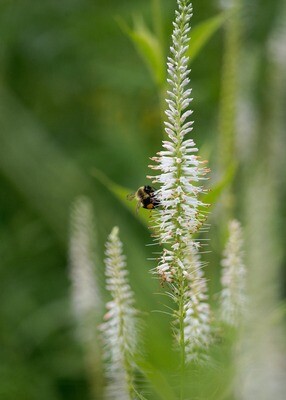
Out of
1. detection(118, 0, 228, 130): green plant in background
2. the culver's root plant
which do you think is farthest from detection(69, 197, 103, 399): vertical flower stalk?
the culver's root plant

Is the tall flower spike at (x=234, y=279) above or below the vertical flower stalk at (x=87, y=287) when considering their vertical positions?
below

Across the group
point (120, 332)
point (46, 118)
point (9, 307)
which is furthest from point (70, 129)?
point (120, 332)

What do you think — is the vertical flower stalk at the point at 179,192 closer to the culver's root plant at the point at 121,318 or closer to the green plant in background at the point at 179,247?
the green plant in background at the point at 179,247

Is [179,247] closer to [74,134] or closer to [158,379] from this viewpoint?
[158,379]

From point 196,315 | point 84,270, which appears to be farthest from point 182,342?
point 84,270

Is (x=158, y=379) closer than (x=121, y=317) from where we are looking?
Yes

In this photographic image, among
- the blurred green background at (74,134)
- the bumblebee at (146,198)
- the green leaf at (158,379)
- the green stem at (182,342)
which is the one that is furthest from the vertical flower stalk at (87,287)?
the green stem at (182,342)

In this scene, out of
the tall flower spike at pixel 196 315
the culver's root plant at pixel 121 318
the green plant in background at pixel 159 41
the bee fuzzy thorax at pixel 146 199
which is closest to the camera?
the tall flower spike at pixel 196 315
